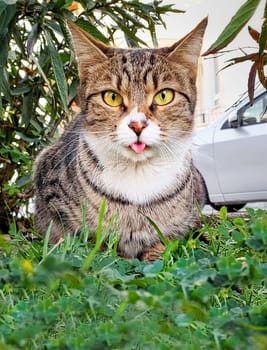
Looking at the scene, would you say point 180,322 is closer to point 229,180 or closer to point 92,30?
point 92,30

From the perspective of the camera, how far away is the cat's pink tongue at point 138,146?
184cm

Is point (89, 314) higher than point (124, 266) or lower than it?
higher

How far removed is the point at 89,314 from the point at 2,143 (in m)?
2.24

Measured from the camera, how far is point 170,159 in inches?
78.5

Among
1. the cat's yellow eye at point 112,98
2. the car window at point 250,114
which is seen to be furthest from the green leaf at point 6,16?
the car window at point 250,114

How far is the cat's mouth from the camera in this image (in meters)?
1.84

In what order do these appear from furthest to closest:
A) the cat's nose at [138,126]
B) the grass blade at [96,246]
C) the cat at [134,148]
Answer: the cat at [134,148]
the cat's nose at [138,126]
the grass blade at [96,246]

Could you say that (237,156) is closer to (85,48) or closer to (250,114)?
(250,114)

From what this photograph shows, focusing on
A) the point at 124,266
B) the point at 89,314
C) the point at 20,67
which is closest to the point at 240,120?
the point at 20,67

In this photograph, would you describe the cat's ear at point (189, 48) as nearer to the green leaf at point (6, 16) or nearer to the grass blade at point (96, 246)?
the green leaf at point (6, 16)

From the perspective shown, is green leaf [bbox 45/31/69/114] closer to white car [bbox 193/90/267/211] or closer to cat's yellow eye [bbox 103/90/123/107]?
cat's yellow eye [bbox 103/90/123/107]

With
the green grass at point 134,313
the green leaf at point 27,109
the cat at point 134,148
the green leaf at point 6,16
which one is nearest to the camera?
the green grass at point 134,313

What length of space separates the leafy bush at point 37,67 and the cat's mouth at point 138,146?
34 centimetres

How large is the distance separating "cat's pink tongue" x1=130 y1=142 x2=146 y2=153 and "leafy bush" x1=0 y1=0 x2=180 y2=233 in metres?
0.34
